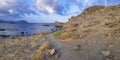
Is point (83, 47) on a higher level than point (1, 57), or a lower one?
higher

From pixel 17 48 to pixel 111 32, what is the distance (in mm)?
10654

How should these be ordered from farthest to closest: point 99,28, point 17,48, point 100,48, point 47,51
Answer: point 17,48, point 99,28, point 47,51, point 100,48

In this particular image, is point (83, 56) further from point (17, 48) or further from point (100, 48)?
point (17, 48)

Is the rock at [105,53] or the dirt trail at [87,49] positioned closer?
the rock at [105,53]

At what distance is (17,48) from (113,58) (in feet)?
→ 42.6

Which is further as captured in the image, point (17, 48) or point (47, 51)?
point (17, 48)

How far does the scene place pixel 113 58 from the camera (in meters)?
13.8

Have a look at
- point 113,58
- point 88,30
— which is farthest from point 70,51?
point 88,30

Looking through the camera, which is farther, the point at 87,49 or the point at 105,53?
the point at 87,49

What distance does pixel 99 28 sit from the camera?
19531 mm

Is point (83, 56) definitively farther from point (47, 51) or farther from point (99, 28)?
point (99, 28)

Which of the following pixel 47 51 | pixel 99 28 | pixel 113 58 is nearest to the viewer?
pixel 113 58

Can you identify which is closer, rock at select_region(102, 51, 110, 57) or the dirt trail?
rock at select_region(102, 51, 110, 57)

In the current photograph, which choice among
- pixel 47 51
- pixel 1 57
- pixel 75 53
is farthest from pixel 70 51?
pixel 1 57
